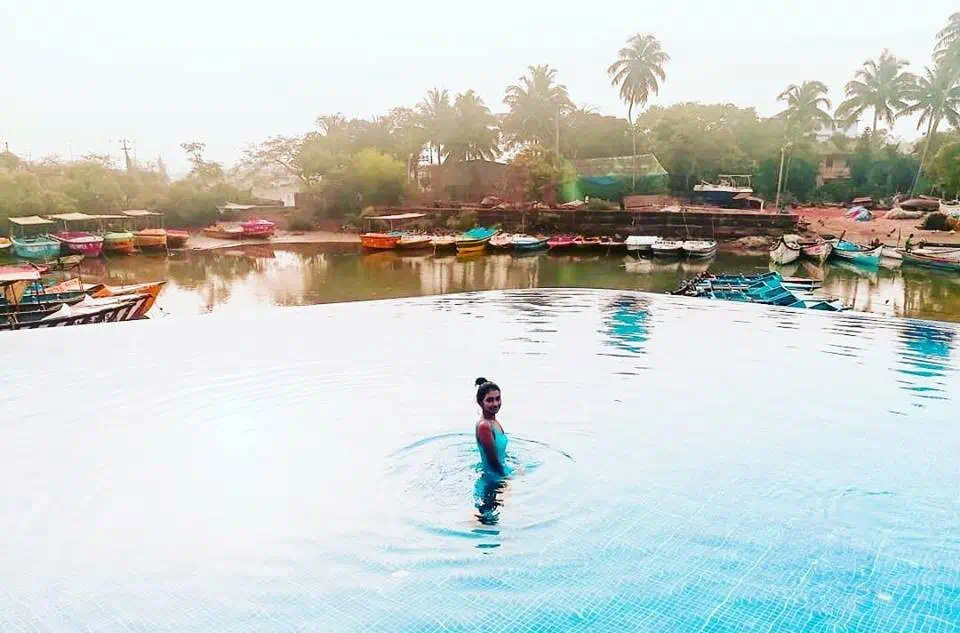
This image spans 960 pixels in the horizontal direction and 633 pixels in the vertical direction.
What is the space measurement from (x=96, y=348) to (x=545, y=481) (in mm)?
8428

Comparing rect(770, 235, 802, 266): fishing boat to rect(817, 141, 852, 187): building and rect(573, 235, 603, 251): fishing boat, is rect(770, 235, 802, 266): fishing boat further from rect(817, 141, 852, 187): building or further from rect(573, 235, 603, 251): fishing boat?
rect(817, 141, 852, 187): building

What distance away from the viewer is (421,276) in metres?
28.8

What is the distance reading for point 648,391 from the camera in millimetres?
8617

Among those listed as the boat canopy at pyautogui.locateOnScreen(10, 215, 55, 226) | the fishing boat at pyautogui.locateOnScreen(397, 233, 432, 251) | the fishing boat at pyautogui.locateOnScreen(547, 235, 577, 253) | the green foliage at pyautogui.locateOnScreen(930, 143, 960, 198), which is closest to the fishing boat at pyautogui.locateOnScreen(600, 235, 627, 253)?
the fishing boat at pyautogui.locateOnScreen(547, 235, 577, 253)

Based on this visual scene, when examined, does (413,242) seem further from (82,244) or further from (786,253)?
(786,253)

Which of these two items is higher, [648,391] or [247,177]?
[247,177]

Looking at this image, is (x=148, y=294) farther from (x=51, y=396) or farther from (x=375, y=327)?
(x=51, y=396)

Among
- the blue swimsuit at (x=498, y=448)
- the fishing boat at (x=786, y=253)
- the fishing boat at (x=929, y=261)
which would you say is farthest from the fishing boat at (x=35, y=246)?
the fishing boat at (x=929, y=261)

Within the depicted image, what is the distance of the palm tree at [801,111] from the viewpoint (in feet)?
133

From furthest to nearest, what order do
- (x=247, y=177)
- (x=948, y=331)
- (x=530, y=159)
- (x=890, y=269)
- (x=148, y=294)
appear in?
(x=247, y=177), (x=530, y=159), (x=890, y=269), (x=148, y=294), (x=948, y=331)

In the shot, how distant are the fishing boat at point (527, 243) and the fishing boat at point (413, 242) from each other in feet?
16.0

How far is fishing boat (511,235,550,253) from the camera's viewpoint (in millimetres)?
35094

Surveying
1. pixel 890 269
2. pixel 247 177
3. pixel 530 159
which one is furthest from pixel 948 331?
pixel 247 177

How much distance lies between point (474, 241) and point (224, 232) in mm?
17525
